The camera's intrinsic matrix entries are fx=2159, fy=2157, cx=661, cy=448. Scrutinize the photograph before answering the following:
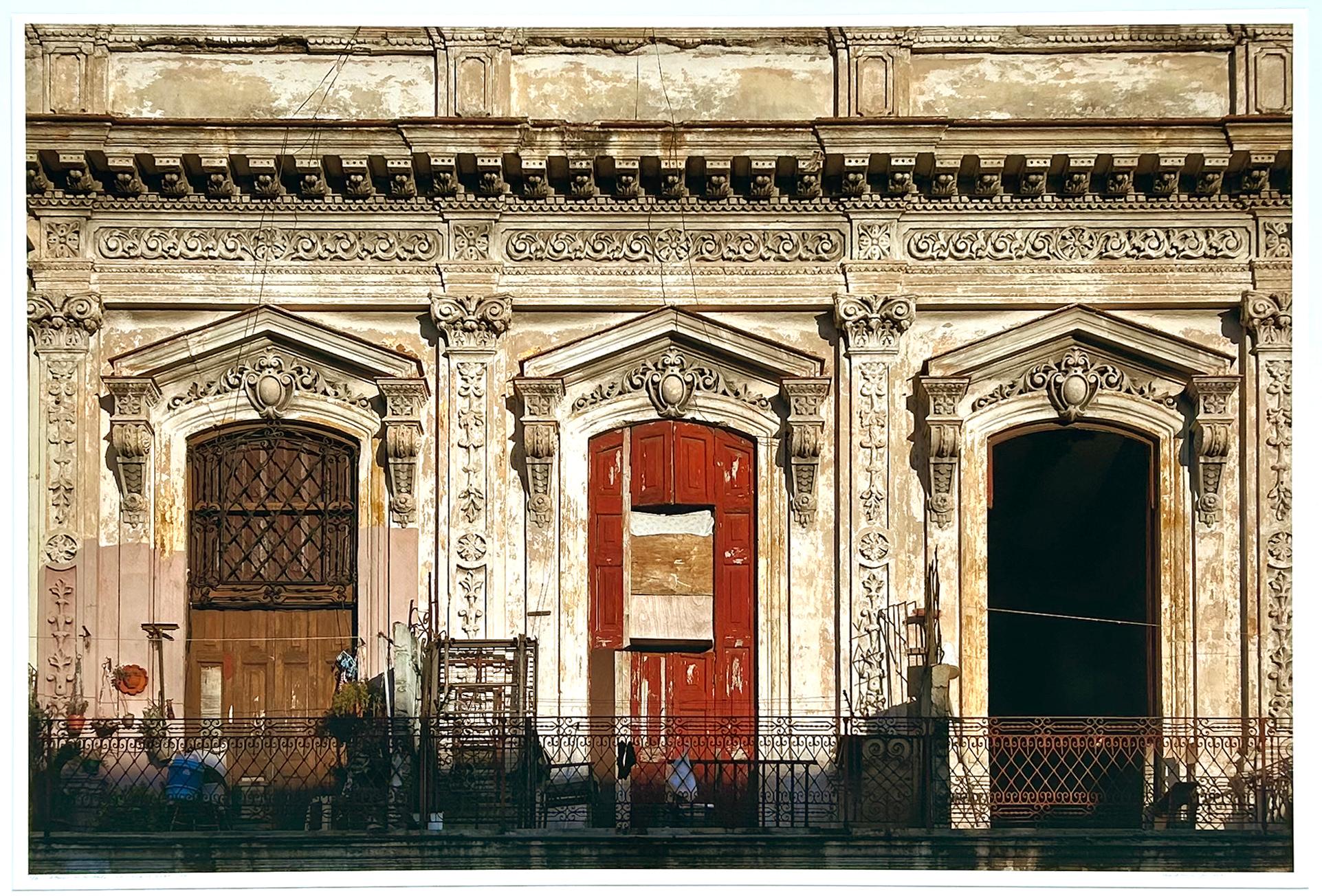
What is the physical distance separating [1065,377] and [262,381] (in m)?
6.12

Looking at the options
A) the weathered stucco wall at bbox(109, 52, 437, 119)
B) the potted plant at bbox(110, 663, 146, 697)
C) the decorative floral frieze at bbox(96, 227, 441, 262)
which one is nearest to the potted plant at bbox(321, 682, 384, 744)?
the potted plant at bbox(110, 663, 146, 697)

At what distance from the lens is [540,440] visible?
16234 mm

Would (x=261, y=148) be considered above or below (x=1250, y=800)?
above

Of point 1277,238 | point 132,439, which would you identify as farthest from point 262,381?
point 1277,238

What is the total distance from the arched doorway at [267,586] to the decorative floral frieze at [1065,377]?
505cm

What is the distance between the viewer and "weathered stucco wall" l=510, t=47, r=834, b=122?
653 inches

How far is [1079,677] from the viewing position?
749 inches

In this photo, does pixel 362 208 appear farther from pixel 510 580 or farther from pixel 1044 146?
pixel 1044 146

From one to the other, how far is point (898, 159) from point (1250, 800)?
5385 mm

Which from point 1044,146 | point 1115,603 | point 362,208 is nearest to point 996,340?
point 1044,146

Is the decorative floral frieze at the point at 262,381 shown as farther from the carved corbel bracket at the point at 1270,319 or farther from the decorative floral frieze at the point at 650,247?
the carved corbel bracket at the point at 1270,319

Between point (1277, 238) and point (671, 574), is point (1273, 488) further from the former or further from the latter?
point (671, 574)

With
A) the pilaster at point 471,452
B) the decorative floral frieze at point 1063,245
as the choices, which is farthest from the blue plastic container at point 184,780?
the decorative floral frieze at point 1063,245

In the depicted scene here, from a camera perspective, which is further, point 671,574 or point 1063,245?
point 1063,245
